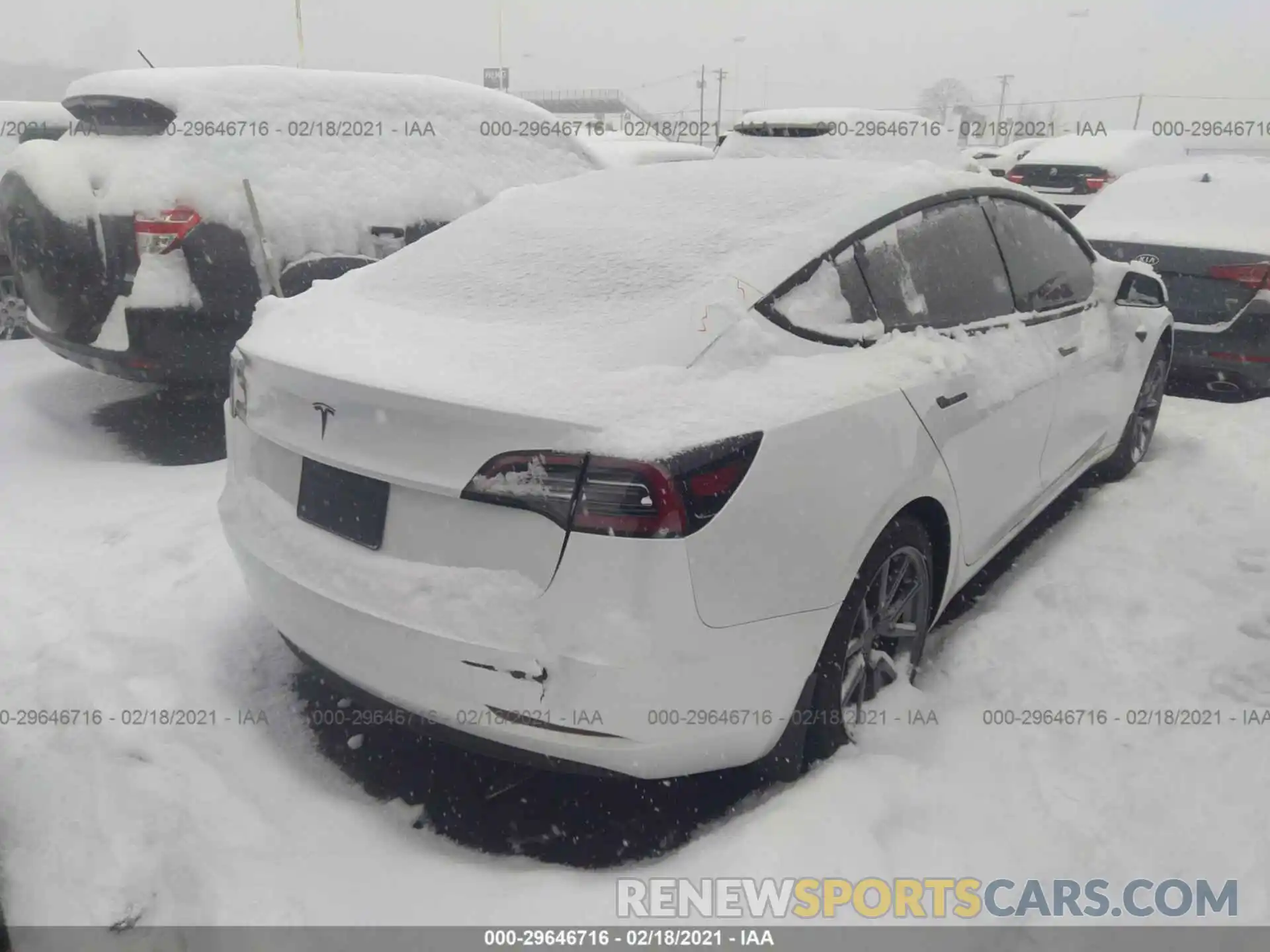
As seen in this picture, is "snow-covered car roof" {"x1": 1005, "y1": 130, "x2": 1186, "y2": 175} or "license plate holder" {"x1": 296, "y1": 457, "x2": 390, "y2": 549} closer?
"license plate holder" {"x1": 296, "y1": 457, "x2": 390, "y2": 549}

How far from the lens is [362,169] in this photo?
519cm

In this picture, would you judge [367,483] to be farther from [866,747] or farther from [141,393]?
[141,393]

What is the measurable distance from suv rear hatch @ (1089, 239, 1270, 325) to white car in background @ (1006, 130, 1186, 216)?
26.4 ft

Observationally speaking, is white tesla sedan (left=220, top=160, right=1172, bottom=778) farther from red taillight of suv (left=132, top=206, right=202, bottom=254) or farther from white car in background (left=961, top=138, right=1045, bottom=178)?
white car in background (left=961, top=138, right=1045, bottom=178)

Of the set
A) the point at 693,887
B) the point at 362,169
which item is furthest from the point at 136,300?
the point at 693,887

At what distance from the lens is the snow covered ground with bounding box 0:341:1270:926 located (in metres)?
→ 2.11

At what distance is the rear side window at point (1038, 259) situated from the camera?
332 cm

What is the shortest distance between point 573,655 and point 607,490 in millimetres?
345

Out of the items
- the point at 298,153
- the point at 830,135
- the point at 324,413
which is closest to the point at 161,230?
the point at 298,153

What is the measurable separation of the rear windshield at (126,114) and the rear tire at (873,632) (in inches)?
163

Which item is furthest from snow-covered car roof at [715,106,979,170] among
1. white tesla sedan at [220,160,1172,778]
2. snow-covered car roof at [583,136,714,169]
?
white tesla sedan at [220,160,1172,778]

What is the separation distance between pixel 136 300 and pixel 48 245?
0.57 m

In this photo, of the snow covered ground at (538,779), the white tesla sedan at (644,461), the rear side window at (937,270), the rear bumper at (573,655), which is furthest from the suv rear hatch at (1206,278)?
the rear bumper at (573,655)

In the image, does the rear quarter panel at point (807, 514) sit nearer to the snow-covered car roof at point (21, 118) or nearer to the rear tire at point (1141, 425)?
the rear tire at point (1141, 425)
